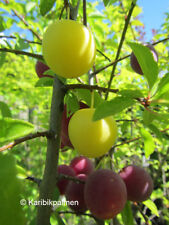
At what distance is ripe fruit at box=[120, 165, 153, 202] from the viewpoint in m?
0.73

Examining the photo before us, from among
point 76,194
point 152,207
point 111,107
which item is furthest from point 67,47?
point 152,207

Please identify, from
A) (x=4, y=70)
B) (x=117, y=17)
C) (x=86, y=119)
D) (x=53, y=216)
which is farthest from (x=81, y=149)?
(x=4, y=70)

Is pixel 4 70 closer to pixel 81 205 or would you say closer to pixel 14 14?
pixel 14 14

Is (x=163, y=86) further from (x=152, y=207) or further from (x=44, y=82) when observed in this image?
(x=152, y=207)

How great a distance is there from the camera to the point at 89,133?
0.50m

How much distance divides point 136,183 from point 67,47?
52 cm

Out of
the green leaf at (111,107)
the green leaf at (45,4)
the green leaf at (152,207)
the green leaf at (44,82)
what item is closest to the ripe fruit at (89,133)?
the green leaf at (111,107)

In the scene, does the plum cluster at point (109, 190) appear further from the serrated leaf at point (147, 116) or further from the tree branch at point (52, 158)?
the serrated leaf at point (147, 116)

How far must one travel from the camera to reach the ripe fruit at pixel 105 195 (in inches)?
24.5

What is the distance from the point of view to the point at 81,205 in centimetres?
78

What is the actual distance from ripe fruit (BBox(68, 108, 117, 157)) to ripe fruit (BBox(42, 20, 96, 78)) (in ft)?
0.36

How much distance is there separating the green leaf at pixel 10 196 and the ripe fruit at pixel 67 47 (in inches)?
11.0

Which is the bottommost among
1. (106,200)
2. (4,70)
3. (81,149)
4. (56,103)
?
(106,200)

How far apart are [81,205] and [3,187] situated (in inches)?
23.5
